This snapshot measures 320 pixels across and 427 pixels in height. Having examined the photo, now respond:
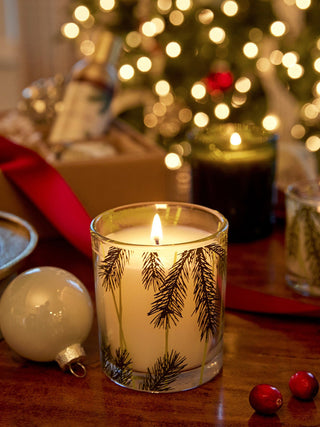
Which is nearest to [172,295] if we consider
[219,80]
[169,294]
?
[169,294]

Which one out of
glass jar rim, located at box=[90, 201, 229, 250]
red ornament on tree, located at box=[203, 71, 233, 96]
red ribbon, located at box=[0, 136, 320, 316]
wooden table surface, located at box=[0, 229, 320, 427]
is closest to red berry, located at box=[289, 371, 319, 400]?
wooden table surface, located at box=[0, 229, 320, 427]

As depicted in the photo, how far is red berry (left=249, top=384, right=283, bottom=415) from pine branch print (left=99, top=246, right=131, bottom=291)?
0.13 metres

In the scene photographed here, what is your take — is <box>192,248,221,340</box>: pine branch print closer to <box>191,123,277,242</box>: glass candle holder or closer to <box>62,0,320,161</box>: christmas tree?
<box>191,123,277,242</box>: glass candle holder

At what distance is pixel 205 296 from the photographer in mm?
448

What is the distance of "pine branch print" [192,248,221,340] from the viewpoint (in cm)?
44

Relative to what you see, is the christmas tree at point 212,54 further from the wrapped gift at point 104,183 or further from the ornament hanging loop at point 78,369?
the ornament hanging loop at point 78,369

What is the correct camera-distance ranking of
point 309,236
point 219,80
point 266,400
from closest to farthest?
1. point 266,400
2. point 309,236
3. point 219,80

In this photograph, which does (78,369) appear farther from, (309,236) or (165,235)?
(309,236)

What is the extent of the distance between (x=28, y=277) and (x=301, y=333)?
261 millimetres

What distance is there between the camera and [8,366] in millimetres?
503

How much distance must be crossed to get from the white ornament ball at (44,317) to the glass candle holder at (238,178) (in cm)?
32

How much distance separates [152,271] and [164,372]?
→ 0.08m

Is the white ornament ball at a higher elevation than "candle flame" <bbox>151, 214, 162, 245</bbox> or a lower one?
lower

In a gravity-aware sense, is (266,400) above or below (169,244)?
below
